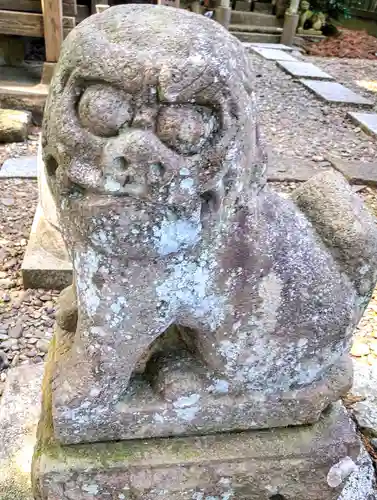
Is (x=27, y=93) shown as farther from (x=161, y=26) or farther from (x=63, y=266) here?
(x=161, y=26)

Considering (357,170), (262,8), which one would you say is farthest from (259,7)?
(357,170)

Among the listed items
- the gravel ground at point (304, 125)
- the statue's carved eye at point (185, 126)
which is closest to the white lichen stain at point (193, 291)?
the statue's carved eye at point (185, 126)

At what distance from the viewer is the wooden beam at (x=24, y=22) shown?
4.23 m

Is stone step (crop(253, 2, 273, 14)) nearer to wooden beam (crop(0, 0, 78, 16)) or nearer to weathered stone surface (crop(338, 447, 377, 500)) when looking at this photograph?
wooden beam (crop(0, 0, 78, 16))

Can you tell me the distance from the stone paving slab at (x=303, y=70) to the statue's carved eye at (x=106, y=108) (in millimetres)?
5563

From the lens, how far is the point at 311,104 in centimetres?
524

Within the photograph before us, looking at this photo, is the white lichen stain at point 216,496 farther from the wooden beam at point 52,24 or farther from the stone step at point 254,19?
the stone step at point 254,19

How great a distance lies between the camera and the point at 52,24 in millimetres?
4148

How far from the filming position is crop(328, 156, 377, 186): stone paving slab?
3643 millimetres

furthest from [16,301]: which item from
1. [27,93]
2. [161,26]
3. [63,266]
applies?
[27,93]

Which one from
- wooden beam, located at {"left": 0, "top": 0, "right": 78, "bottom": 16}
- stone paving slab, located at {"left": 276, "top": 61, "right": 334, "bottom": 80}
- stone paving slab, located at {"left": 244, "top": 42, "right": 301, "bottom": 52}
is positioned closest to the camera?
wooden beam, located at {"left": 0, "top": 0, "right": 78, "bottom": 16}

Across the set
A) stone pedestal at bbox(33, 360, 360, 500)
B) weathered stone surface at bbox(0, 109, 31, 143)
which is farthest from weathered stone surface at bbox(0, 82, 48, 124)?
stone pedestal at bbox(33, 360, 360, 500)

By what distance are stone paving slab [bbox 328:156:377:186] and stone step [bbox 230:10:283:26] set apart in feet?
17.8

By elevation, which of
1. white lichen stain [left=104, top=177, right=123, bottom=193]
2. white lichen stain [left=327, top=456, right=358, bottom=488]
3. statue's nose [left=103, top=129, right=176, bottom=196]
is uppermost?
statue's nose [left=103, top=129, right=176, bottom=196]
